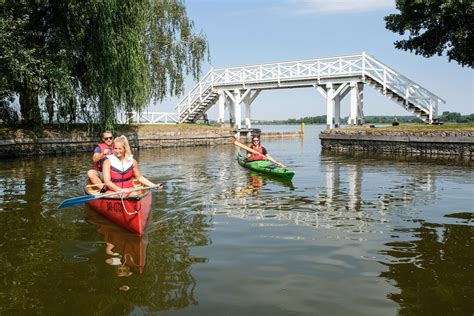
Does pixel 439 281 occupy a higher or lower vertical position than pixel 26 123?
lower

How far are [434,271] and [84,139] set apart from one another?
23668 mm

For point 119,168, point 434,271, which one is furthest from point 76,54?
point 434,271

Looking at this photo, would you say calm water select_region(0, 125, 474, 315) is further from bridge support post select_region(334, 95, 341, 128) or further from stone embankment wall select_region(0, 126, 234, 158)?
bridge support post select_region(334, 95, 341, 128)

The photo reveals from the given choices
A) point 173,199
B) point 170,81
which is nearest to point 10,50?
point 173,199

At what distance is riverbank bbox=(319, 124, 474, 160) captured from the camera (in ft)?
72.7

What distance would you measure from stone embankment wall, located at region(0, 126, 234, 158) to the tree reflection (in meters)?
20.7

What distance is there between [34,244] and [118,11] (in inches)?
706

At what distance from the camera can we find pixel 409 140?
2441cm

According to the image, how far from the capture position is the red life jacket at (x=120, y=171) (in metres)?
8.39

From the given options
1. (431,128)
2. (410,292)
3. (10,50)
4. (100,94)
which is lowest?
(410,292)

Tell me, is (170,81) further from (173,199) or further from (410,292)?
(410,292)

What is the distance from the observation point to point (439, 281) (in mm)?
5113

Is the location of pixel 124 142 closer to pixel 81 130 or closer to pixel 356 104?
pixel 81 130

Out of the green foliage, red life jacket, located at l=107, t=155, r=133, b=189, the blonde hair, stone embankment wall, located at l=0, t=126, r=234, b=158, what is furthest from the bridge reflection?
stone embankment wall, located at l=0, t=126, r=234, b=158
